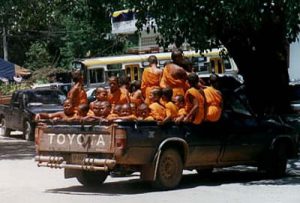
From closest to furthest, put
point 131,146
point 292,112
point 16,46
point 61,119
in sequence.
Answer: point 131,146, point 61,119, point 292,112, point 16,46

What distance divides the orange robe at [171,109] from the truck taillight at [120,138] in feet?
3.25

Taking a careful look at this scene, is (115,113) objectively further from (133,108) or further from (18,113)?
(18,113)

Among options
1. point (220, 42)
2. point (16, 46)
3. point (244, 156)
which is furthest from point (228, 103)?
point (16, 46)

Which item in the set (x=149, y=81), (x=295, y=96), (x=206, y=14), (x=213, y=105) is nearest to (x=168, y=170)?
(x=213, y=105)

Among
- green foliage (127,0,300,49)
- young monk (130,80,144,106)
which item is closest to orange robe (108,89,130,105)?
young monk (130,80,144,106)

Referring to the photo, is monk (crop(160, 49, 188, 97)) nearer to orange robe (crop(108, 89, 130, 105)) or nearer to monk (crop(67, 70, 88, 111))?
orange robe (crop(108, 89, 130, 105))

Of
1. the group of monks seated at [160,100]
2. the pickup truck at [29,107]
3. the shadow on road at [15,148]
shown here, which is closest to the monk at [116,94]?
the group of monks seated at [160,100]

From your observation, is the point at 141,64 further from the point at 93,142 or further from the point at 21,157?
the point at 93,142

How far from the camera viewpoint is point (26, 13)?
24.3 metres

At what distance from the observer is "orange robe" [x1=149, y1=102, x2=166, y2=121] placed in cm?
1160

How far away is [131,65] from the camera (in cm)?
3556

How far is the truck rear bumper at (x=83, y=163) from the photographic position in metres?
11.0

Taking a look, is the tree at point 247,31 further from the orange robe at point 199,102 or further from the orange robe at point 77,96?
the orange robe at point 77,96

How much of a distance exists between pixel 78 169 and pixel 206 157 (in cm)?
214
